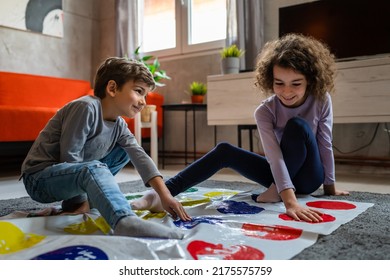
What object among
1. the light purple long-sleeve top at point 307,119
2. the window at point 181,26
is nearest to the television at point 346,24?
the window at point 181,26

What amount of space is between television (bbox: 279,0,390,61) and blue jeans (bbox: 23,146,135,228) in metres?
→ 2.00

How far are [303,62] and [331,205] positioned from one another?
51 cm

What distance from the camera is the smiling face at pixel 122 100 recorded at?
1.18 meters

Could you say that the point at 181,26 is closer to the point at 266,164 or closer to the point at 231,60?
the point at 231,60

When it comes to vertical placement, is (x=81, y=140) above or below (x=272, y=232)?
above

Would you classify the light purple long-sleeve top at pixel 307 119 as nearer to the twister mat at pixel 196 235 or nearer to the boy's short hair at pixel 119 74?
the twister mat at pixel 196 235

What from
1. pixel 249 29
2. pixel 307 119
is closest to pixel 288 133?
pixel 307 119

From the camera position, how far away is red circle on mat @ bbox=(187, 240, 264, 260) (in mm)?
749

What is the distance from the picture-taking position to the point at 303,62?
128 centimetres

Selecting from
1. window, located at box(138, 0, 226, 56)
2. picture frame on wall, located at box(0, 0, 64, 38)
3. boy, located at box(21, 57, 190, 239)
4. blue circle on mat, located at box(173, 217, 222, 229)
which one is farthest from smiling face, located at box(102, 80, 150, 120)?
picture frame on wall, located at box(0, 0, 64, 38)

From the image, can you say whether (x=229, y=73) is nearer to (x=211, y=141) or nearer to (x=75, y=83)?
(x=211, y=141)

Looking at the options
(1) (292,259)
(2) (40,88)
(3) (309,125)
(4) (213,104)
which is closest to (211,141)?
(4) (213,104)
